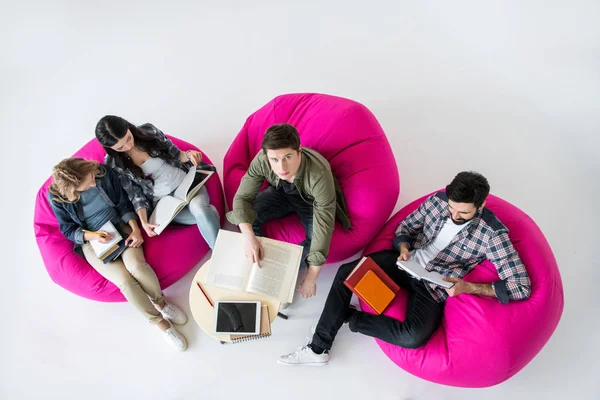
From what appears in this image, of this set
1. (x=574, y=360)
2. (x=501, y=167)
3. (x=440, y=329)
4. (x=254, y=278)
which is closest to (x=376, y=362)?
(x=440, y=329)

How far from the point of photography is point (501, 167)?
2.91 metres

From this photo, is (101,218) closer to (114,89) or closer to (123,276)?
(123,276)

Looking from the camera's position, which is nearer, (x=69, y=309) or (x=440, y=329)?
(x=440, y=329)

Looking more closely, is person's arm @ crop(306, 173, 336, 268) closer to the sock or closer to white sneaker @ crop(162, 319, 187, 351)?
the sock

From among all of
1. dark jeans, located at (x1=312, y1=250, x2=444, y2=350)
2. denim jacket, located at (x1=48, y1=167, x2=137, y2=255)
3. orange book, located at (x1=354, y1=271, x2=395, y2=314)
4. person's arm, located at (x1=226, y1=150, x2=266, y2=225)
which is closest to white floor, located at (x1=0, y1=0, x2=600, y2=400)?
dark jeans, located at (x1=312, y1=250, x2=444, y2=350)

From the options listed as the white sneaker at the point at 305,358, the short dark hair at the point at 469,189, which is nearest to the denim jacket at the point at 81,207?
the white sneaker at the point at 305,358

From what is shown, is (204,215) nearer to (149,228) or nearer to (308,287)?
(149,228)

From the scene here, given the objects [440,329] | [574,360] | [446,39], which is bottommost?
[574,360]

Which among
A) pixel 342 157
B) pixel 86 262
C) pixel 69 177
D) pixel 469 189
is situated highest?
pixel 469 189

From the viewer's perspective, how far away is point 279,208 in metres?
2.29

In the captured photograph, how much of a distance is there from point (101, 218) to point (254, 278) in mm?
1008

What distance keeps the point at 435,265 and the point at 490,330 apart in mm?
413

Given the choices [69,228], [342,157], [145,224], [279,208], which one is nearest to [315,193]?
[279,208]

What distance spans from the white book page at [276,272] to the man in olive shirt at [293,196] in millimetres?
58
